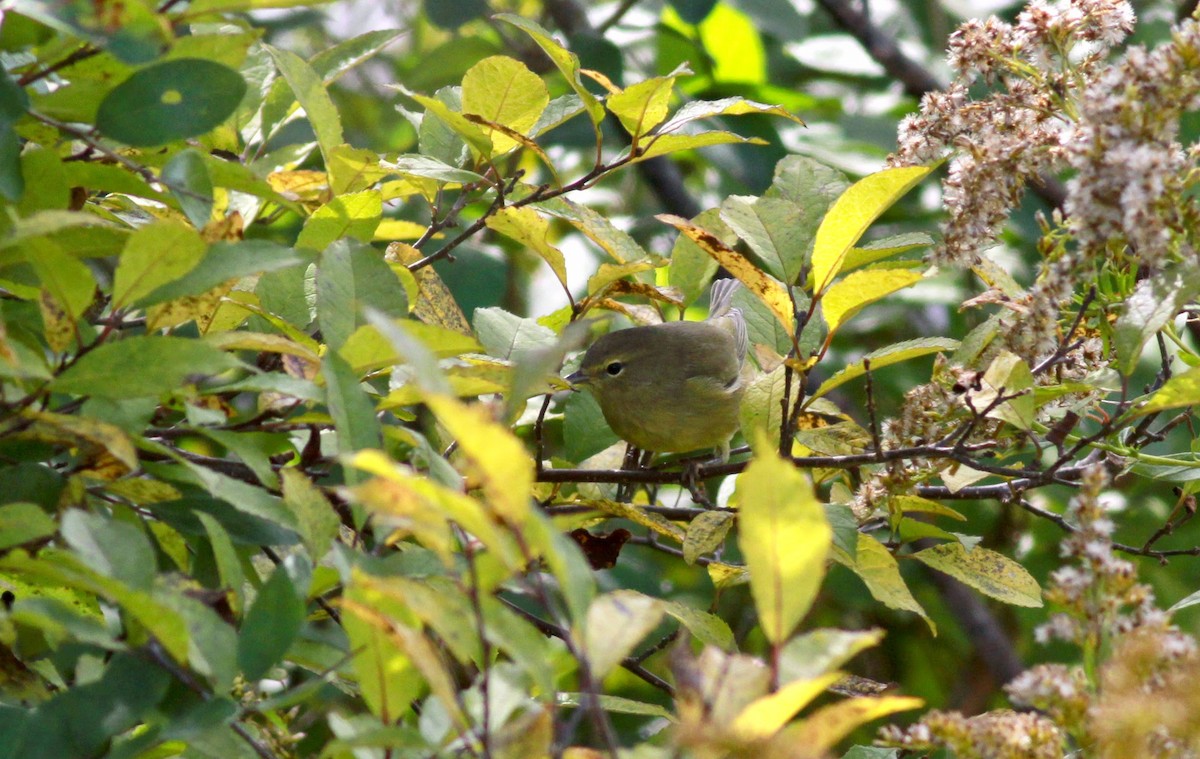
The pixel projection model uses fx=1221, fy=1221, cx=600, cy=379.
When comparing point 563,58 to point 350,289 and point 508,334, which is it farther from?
point 350,289

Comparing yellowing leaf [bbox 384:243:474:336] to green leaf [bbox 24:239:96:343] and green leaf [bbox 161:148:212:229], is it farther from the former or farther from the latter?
green leaf [bbox 24:239:96:343]

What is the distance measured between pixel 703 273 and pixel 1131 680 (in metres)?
1.67

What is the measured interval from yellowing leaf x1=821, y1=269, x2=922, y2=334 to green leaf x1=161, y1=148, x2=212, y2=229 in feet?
3.16

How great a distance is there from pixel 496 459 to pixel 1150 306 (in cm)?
116

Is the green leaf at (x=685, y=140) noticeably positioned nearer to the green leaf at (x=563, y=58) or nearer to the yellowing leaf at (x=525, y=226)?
the green leaf at (x=563, y=58)

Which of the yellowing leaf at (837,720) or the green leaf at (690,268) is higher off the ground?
the yellowing leaf at (837,720)

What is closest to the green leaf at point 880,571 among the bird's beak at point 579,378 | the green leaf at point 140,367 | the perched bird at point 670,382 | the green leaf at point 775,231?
the green leaf at point 775,231

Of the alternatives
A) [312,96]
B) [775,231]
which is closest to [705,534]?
[775,231]

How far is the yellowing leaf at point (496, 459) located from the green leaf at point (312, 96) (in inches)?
42.7

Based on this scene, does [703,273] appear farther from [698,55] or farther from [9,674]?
[698,55]

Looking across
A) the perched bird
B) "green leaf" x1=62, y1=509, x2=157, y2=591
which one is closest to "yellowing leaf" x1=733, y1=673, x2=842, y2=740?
"green leaf" x1=62, y1=509, x2=157, y2=591

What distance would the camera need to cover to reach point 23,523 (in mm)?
1354

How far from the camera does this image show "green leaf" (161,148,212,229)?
1643 mm

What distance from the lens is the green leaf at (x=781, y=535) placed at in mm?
1191
